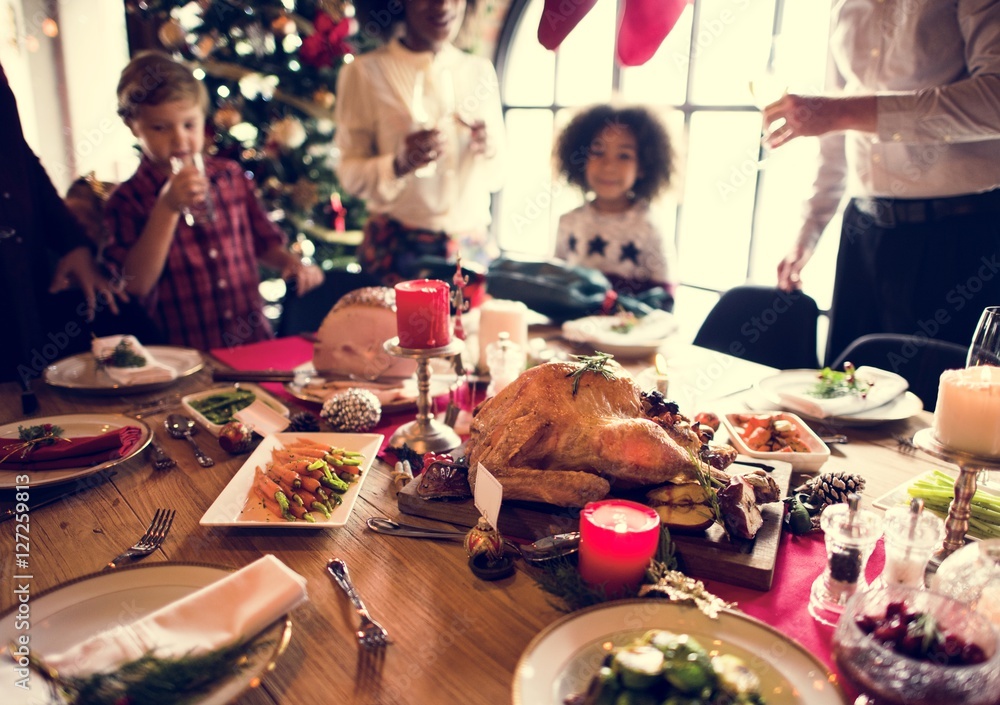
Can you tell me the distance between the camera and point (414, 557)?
1016mm

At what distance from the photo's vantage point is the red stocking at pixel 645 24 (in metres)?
1.12

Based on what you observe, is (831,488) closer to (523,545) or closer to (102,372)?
(523,545)

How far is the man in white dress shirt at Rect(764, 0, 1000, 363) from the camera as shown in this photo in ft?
5.55

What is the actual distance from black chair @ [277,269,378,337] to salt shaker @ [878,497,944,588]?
2012 mm

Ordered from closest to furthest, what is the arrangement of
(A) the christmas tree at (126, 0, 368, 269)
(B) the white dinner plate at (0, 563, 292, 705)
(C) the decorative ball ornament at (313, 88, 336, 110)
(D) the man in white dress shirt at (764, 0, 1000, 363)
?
(B) the white dinner plate at (0, 563, 292, 705)
(D) the man in white dress shirt at (764, 0, 1000, 363)
(A) the christmas tree at (126, 0, 368, 269)
(C) the decorative ball ornament at (313, 88, 336, 110)

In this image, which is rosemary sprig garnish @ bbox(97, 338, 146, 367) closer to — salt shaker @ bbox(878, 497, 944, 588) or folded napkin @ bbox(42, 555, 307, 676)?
folded napkin @ bbox(42, 555, 307, 676)

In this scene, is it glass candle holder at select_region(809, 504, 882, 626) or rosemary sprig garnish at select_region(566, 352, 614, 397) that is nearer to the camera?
glass candle holder at select_region(809, 504, 882, 626)

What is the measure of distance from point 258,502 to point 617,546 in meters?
0.60

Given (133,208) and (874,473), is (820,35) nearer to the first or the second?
(874,473)

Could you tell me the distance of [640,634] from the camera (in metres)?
0.78

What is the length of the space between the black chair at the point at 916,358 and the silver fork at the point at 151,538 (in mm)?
1718

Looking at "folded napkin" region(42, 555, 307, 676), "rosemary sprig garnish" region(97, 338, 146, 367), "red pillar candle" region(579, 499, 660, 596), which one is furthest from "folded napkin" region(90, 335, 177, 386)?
"red pillar candle" region(579, 499, 660, 596)

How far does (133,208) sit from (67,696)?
2.06 meters

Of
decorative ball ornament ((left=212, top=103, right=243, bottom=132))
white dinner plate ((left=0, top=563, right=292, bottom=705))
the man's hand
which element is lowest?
white dinner plate ((left=0, top=563, right=292, bottom=705))
